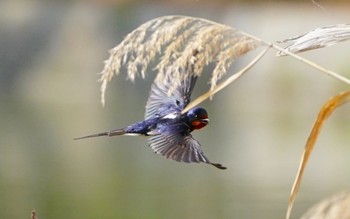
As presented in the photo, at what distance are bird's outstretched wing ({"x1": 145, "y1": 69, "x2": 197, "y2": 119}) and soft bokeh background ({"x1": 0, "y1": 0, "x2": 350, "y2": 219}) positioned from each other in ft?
4.76

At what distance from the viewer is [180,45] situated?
82 cm

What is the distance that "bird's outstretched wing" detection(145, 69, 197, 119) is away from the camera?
40.9 inches

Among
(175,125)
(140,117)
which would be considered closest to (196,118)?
(175,125)

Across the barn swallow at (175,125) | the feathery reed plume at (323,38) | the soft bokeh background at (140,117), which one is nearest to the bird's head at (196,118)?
the barn swallow at (175,125)

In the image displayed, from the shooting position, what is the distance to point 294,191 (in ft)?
2.78

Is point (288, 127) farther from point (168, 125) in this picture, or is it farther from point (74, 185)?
point (168, 125)

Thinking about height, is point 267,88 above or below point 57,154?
above

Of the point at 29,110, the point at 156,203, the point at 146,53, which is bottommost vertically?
the point at 156,203

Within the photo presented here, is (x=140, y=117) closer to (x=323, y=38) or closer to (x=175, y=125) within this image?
(x=175, y=125)

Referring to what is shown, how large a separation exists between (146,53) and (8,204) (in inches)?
63.9

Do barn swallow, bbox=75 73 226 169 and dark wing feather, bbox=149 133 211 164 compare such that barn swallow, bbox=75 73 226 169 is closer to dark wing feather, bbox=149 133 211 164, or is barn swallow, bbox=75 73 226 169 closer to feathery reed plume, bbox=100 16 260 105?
dark wing feather, bbox=149 133 211 164

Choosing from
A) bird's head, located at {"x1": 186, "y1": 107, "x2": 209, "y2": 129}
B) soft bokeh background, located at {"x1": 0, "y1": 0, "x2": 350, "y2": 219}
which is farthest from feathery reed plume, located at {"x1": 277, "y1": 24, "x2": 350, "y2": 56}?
soft bokeh background, located at {"x1": 0, "y1": 0, "x2": 350, "y2": 219}

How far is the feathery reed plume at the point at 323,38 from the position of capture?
89cm

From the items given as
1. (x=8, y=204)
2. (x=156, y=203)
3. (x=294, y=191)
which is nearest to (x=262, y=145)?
(x=156, y=203)
